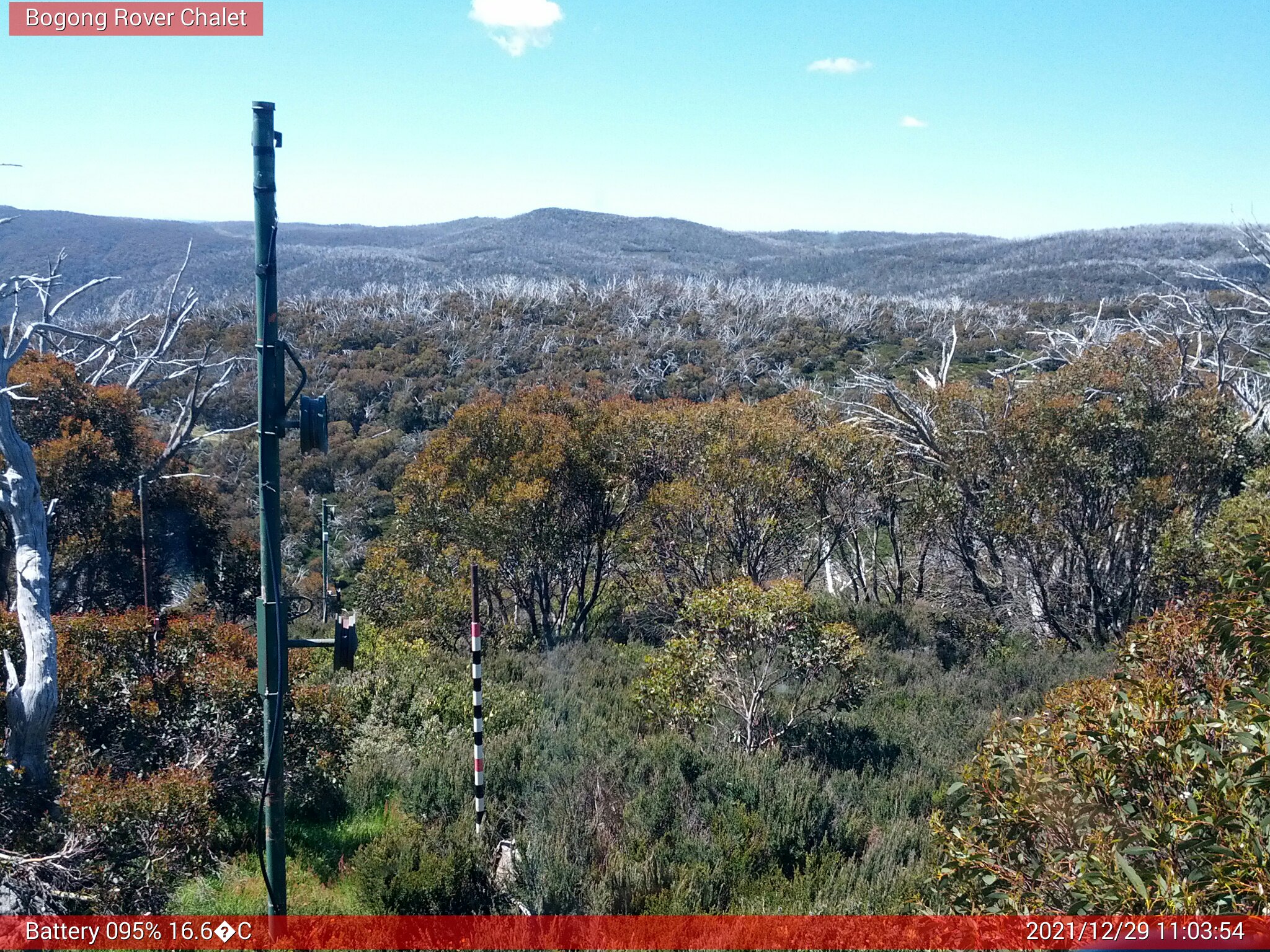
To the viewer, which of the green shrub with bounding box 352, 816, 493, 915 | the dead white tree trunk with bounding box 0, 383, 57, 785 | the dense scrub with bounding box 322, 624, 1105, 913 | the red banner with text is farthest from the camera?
the dead white tree trunk with bounding box 0, 383, 57, 785

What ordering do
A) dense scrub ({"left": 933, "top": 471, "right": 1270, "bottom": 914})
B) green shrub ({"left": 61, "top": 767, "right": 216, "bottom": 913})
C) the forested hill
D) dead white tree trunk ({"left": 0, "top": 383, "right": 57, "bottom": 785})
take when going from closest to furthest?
dense scrub ({"left": 933, "top": 471, "right": 1270, "bottom": 914}), green shrub ({"left": 61, "top": 767, "right": 216, "bottom": 913}), dead white tree trunk ({"left": 0, "top": 383, "right": 57, "bottom": 785}), the forested hill

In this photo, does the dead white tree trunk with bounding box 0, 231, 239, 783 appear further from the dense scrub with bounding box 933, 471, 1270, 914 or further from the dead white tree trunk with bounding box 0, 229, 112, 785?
the dense scrub with bounding box 933, 471, 1270, 914

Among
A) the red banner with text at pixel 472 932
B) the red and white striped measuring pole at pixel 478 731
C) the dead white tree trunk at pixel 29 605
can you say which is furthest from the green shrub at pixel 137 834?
the red and white striped measuring pole at pixel 478 731

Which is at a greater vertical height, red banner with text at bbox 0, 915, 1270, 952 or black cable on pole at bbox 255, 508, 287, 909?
black cable on pole at bbox 255, 508, 287, 909

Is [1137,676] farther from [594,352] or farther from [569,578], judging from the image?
[594,352]

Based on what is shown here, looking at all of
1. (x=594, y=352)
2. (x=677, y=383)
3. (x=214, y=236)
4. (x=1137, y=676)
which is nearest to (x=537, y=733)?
(x=1137, y=676)

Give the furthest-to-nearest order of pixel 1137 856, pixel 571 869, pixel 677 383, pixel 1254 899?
1. pixel 677 383
2. pixel 571 869
3. pixel 1137 856
4. pixel 1254 899

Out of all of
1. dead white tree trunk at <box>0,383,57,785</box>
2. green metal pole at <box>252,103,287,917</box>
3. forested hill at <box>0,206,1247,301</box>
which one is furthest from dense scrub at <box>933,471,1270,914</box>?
forested hill at <box>0,206,1247,301</box>

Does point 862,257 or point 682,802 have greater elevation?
point 862,257
